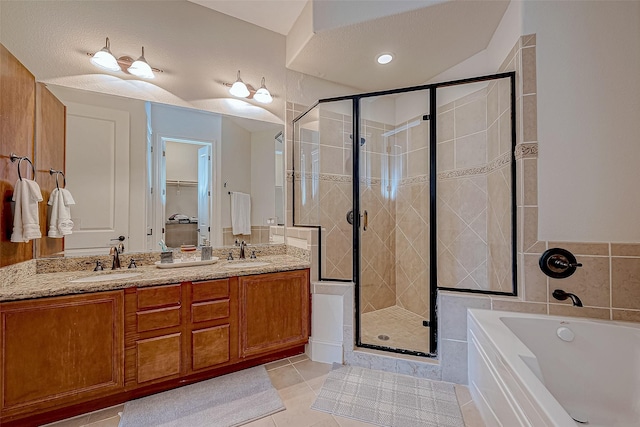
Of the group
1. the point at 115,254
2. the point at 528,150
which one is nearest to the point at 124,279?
the point at 115,254

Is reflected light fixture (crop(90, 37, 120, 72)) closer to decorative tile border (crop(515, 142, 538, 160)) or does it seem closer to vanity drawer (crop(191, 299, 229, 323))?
vanity drawer (crop(191, 299, 229, 323))

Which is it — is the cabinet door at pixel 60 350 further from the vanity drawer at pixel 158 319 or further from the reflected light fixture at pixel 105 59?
the reflected light fixture at pixel 105 59

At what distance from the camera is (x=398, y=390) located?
1813 mm

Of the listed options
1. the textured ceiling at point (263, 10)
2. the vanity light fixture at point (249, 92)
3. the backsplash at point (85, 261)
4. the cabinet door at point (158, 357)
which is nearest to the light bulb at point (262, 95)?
the vanity light fixture at point (249, 92)

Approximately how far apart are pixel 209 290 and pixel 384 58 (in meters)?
2.57

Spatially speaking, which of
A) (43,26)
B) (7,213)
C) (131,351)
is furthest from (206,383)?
(43,26)

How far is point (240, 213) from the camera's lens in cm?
255

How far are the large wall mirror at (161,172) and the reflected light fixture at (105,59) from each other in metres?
0.22

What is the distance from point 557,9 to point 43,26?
11.4 ft

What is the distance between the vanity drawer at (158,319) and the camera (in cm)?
165

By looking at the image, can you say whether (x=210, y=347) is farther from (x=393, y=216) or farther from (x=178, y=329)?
(x=393, y=216)

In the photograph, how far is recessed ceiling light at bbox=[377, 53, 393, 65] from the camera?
2447mm

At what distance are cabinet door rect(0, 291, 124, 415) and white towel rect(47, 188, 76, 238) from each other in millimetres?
618

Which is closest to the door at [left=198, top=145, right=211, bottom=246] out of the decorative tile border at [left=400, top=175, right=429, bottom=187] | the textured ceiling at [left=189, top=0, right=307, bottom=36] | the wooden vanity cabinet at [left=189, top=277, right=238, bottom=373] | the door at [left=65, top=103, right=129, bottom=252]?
the door at [left=65, top=103, right=129, bottom=252]
